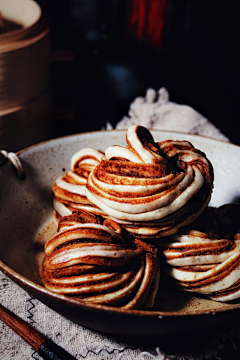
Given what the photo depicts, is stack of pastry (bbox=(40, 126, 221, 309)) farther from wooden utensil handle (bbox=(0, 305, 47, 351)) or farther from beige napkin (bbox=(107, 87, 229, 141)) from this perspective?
beige napkin (bbox=(107, 87, 229, 141))

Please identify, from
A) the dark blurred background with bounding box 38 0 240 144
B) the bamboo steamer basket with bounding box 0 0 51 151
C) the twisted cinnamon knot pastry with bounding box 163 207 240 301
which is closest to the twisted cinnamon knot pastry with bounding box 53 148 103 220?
the twisted cinnamon knot pastry with bounding box 163 207 240 301

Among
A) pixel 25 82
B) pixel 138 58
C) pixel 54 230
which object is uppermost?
pixel 25 82

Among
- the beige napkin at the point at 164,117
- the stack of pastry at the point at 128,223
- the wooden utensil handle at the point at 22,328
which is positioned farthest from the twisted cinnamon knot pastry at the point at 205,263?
the beige napkin at the point at 164,117

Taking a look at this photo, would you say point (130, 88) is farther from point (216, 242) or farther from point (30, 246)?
point (216, 242)

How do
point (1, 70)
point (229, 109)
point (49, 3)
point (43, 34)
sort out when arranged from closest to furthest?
point (1, 70) → point (43, 34) → point (229, 109) → point (49, 3)

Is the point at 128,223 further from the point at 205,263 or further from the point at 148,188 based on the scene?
the point at 205,263

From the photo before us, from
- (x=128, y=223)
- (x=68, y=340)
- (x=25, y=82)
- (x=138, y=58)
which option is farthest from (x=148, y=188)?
(x=138, y=58)

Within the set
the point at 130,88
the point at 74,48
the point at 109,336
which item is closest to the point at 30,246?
the point at 109,336
